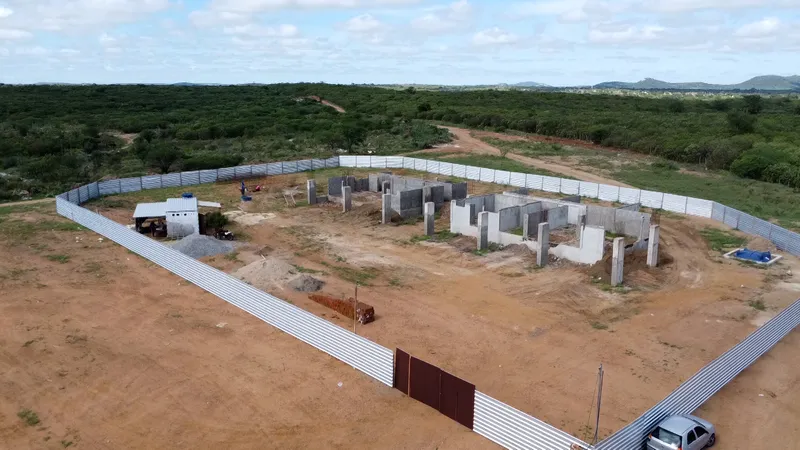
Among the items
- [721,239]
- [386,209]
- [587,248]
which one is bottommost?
[721,239]

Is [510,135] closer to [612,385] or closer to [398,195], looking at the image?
[398,195]

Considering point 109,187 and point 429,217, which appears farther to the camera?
point 109,187

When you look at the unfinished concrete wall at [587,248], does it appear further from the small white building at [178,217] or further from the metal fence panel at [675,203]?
the small white building at [178,217]

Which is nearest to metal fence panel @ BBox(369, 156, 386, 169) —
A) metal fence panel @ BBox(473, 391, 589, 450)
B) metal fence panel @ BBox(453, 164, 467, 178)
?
metal fence panel @ BBox(453, 164, 467, 178)

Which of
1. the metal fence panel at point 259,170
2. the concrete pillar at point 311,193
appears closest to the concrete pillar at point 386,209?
the concrete pillar at point 311,193

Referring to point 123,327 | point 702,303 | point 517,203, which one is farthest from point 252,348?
point 517,203

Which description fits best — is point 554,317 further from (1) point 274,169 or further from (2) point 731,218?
(1) point 274,169

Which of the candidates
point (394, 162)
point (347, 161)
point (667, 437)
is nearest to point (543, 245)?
point (667, 437)
